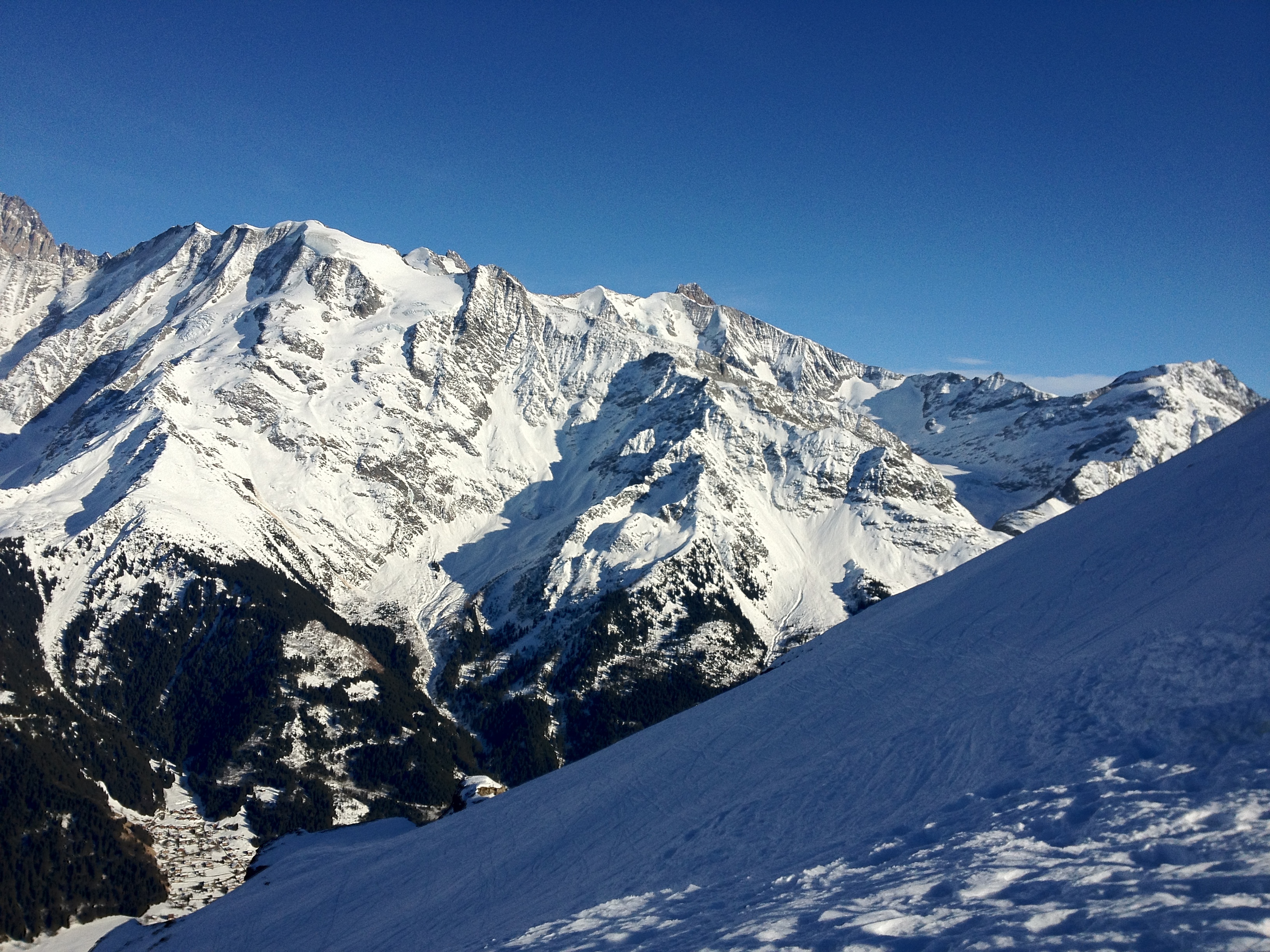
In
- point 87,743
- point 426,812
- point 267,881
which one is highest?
point 87,743

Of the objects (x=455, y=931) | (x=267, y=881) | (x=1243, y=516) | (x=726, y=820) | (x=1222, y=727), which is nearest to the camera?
(x=1222, y=727)

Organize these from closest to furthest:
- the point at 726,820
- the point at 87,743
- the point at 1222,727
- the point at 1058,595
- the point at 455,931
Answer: the point at 1222,727, the point at 726,820, the point at 455,931, the point at 1058,595, the point at 87,743

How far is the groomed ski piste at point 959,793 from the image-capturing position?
1166 centimetres

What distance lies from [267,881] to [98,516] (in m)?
166

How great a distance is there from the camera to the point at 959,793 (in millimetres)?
16969

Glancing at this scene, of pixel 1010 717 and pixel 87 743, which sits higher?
pixel 87 743

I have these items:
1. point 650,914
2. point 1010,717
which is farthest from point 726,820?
point 1010,717

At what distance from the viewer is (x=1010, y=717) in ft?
64.4

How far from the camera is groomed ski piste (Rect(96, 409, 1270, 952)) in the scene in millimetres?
11664

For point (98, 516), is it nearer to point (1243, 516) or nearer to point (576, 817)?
point (576, 817)

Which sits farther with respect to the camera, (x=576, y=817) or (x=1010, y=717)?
(x=576, y=817)

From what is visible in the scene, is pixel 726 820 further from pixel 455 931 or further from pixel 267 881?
pixel 267 881

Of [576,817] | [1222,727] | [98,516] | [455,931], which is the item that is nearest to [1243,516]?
[1222,727]

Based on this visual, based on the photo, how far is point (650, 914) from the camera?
1694 centimetres
